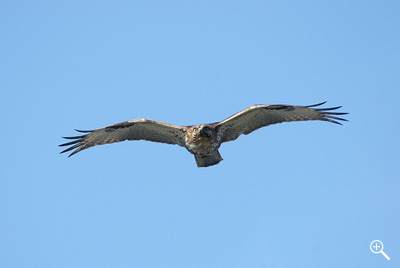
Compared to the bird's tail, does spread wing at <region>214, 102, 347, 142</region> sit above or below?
above

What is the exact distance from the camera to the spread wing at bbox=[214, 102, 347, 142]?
15148 millimetres

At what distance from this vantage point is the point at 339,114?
1522cm

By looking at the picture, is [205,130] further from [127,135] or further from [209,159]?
[127,135]

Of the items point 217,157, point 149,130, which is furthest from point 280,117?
point 149,130

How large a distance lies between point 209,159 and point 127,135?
219 cm

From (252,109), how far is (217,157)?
4.45 feet

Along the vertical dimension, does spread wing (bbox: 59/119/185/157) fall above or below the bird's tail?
above

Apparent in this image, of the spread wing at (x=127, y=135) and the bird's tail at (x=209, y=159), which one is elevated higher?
the spread wing at (x=127, y=135)

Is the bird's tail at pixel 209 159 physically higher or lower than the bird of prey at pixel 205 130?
lower

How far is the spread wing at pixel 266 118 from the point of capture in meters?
15.1

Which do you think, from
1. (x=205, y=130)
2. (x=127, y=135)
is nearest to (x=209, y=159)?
(x=205, y=130)

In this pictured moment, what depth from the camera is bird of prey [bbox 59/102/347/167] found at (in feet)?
48.3

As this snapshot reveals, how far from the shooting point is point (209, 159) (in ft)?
49.1

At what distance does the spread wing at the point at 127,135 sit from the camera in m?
15.4
